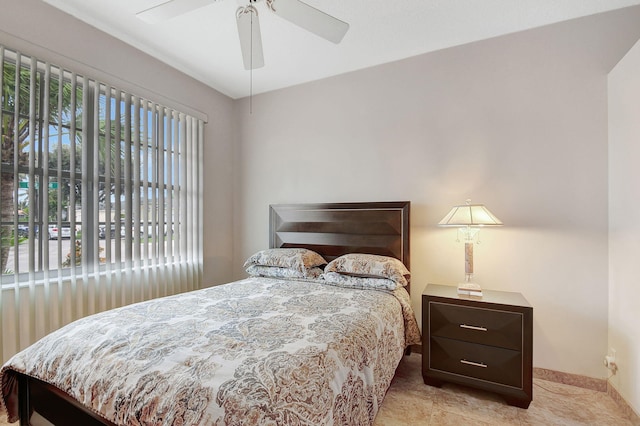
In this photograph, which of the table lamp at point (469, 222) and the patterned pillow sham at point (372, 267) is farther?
the patterned pillow sham at point (372, 267)

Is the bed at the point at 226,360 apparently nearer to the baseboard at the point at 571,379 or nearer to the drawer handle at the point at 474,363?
the drawer handle at the point at 474,363

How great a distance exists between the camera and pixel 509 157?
2391 mm

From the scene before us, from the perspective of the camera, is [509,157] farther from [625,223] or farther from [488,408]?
[488,408]

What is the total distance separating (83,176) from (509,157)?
11.1ft

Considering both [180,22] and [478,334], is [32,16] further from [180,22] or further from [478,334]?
[478,334]

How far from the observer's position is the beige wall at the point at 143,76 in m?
1.98

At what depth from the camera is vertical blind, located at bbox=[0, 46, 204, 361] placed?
192 cm

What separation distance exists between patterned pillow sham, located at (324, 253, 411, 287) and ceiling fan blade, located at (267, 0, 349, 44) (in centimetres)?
168

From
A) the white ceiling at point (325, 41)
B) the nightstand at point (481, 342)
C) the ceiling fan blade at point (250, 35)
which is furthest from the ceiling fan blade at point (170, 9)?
the nightstand at point (481, 342)

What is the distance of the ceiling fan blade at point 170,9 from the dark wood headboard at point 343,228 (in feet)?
6.33

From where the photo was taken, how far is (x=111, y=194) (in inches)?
95.7

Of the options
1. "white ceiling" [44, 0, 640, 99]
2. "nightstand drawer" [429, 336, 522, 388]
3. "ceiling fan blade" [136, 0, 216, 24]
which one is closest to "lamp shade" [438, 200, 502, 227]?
"nightstand drawer" [429, 336, 522, 388]

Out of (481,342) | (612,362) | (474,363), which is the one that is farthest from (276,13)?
(612,362)

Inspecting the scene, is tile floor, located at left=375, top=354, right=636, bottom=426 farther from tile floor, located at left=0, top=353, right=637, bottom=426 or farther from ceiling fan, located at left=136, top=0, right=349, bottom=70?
ceiling fan, located at left=136, top=0, right=349, bottom=70
